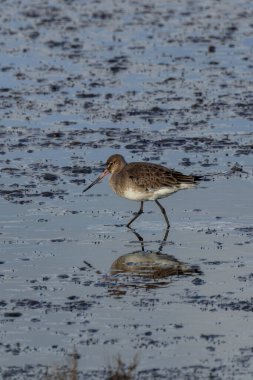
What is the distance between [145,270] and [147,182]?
2.26 meters

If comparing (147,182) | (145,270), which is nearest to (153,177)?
(147,182)

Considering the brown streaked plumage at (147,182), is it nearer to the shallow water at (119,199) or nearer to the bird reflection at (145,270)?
the shallow water at (119,199)

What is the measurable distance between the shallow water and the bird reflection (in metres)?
0.03

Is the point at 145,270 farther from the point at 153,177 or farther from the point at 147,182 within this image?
the point at 153,177

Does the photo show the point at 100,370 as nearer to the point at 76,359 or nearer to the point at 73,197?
the point at 76,359

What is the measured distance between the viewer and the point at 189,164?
1848 centimetres

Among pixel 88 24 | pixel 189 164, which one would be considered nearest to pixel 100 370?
pixel 189 164

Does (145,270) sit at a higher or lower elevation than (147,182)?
lower

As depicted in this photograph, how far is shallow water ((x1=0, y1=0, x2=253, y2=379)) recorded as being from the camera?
38.2 ft

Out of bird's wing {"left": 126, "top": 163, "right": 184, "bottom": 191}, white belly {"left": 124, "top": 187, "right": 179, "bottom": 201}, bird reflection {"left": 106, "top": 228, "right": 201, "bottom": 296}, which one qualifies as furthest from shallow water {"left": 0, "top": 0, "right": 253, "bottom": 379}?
bird's wing {"left": 126, "top": 163, "right": 184, "bottom": 191}

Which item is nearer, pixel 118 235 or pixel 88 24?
pixel 118 235

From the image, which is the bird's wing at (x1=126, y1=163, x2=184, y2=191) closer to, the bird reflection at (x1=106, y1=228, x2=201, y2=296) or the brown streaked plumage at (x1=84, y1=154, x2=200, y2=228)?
the brown streaked plumage at (x1=84, y1=154, x2=200, y2=228)

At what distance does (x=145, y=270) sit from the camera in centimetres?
1400

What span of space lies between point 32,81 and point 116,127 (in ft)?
12.8
